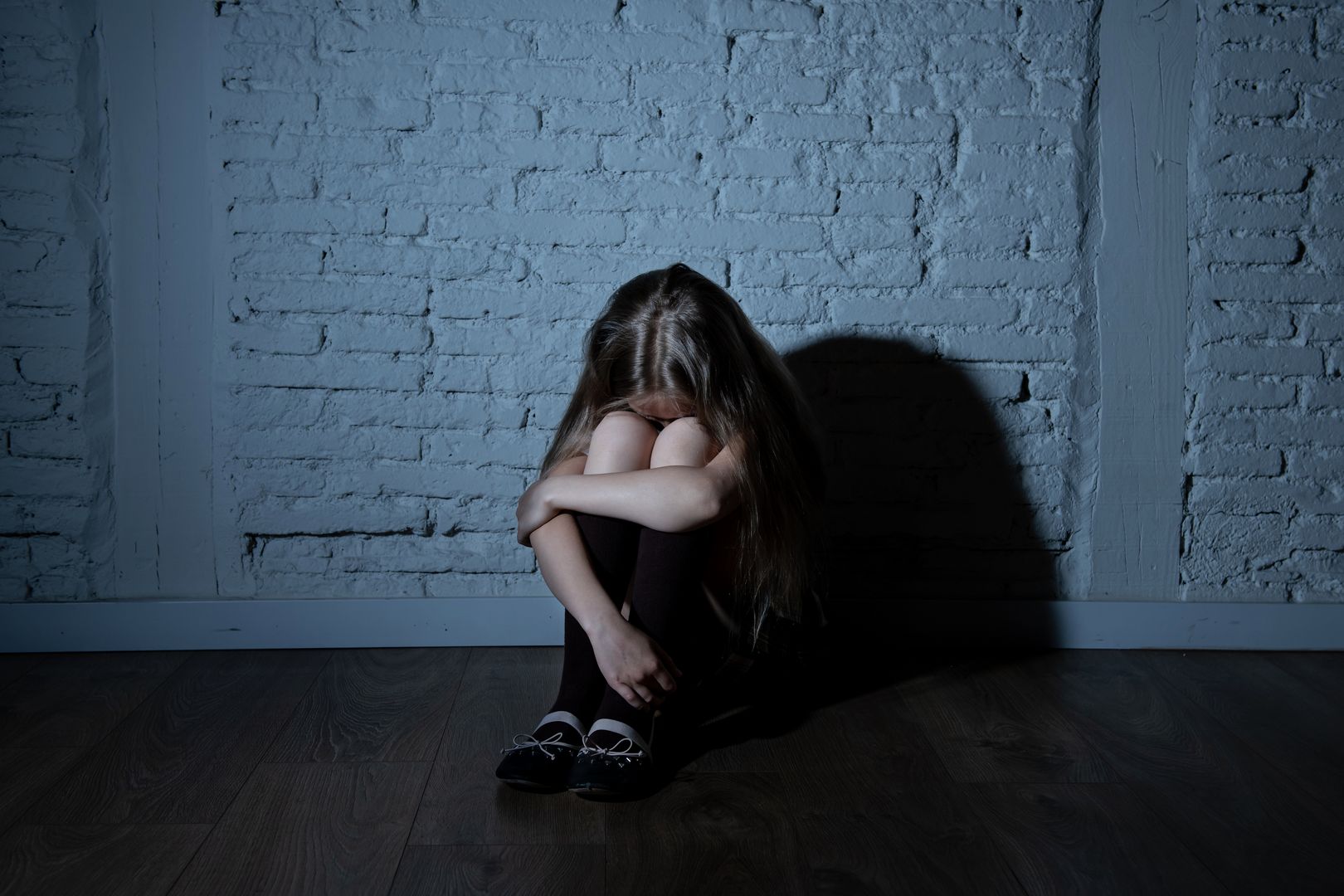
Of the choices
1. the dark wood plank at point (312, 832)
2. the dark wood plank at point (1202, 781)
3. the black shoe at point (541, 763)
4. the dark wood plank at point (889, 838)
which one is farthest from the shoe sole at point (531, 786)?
the dark wood plank at point (1202, 781)

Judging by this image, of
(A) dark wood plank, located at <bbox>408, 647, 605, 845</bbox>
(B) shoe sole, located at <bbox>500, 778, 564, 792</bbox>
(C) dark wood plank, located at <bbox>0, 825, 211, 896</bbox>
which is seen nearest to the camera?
(C) dark wood plank, located at <bbox>0, 825, 211, 896</bbox>

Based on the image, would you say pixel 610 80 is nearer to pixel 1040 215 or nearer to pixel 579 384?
pixel 579 384

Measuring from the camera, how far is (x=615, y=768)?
1363 mm

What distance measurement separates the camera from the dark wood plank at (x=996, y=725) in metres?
1.46

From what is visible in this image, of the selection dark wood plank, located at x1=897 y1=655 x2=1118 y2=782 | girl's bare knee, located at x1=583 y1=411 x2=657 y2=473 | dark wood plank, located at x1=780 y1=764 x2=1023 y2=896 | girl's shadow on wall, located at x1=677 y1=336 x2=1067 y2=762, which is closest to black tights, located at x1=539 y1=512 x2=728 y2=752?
girl's bare knee, located at x1=583 y1=411 x2=657 y2=473

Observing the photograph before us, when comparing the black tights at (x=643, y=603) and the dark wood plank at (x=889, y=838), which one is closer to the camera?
the dark wood plank at (x=889, y=838)

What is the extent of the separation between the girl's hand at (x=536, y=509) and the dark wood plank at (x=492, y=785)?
0.35 meters

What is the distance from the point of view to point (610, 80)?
75.4 inches

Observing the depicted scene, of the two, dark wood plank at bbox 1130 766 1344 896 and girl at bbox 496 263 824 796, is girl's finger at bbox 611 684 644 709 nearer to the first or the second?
girl at bbox 496 263 824 796

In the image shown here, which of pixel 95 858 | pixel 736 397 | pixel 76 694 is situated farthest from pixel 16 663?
pixel 736 397

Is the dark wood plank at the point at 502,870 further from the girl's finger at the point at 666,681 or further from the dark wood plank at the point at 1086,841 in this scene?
the dark wood plank at the point at 1086,841

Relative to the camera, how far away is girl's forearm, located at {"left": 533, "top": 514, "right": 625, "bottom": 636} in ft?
4.78

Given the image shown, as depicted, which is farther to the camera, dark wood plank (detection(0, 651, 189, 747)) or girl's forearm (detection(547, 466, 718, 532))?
dark wood plank (detection(0, 651, 189, 747))

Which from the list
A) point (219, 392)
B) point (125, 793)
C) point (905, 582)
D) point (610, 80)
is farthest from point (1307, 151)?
point (125, 793)
